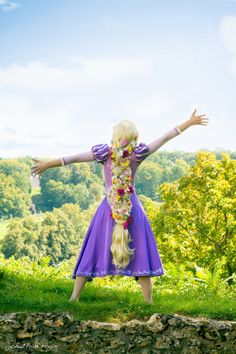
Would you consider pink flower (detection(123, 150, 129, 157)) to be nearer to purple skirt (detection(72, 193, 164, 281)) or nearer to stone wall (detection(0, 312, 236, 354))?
purple skirt (detection(72, 193, 164, 281))

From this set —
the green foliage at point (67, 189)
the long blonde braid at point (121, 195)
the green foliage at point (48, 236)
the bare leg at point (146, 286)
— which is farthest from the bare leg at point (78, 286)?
the green foliage at point (67, 189)

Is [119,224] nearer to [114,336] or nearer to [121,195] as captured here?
[121,195]

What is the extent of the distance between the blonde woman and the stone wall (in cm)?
83

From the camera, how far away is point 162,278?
10.8 metres

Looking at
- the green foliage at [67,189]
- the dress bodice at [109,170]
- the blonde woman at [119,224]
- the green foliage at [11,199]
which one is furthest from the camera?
the green foliage at [67,189]

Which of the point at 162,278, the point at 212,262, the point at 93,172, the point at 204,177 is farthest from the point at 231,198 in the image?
the point at 93,172

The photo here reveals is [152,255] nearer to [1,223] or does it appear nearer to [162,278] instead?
[162,278]

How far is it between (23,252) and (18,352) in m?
79.4

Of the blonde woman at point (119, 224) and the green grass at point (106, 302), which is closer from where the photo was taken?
the green grass at point (106, 302)

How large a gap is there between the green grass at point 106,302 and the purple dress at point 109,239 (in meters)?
0.39

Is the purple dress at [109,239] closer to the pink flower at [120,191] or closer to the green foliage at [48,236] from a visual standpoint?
the pink flower at [120,191]

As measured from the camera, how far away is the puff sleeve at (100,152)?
23.5 ft

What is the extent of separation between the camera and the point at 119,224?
23.5 feet

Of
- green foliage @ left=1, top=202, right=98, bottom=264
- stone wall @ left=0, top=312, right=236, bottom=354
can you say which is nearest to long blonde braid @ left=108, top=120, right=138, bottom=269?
stone wall @ left=0, top=312, right=236, bottom=354
